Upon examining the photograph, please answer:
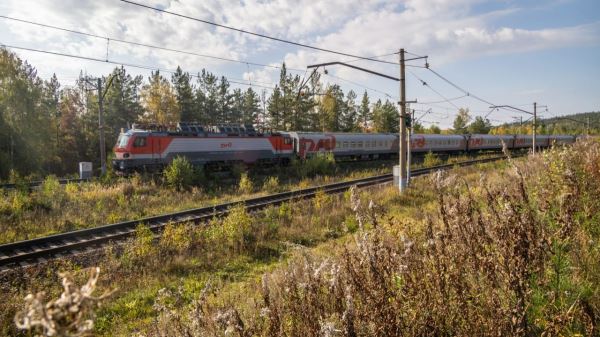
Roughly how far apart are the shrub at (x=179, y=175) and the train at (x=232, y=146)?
102 inches

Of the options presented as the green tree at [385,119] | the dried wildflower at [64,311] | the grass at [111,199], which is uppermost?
the green tree at [385,119]

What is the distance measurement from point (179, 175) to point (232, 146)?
Answer: 6.51 meters

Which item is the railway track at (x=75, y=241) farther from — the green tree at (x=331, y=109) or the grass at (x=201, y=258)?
the green tree at (x=331, y=109)

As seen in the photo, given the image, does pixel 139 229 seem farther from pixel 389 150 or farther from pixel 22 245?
pixel 389 150

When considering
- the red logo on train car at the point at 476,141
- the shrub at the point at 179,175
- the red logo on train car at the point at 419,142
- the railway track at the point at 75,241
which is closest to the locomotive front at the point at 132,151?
the shrub at the point at 179,175

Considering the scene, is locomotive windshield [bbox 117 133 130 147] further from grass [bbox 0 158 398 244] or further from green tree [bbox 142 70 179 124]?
green tree [bbox 142 70 179 124]

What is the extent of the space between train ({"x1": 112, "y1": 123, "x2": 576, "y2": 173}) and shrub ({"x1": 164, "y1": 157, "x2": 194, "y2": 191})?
2.60 meters

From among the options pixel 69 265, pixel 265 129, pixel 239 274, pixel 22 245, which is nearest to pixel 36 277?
pixel 69 265

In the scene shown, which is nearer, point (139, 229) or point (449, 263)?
point (449, 263)

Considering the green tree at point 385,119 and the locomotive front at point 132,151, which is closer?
the locomotive front at point 132,151

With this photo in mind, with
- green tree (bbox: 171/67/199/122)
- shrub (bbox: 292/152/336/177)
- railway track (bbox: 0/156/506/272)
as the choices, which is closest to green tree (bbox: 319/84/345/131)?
green tree (bbox: 171/67/199/122)

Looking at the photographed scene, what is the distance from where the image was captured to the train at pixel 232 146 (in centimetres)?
2258

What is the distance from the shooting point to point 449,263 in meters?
3.14

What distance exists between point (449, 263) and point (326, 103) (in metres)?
60.7
